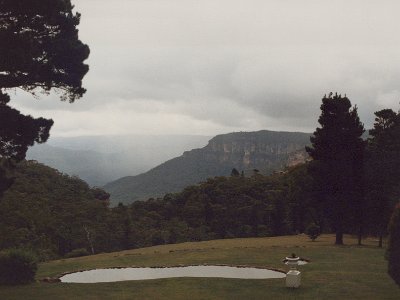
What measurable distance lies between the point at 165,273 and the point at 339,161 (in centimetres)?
1971

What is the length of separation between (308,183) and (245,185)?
94.5 ft

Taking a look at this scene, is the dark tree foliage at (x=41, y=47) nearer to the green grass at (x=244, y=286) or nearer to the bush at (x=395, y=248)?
the green grass at (x=244, y=286)

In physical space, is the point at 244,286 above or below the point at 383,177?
below

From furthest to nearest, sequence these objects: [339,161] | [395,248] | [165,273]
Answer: [339,161], [165,273], [395,248]

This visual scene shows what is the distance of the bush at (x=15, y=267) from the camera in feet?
66.0

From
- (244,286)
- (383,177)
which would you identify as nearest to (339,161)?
(383,177)

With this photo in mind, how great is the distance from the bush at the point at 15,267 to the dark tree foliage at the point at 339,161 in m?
25.3

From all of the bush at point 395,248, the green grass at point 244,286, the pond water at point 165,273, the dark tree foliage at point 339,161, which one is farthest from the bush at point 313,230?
the bush at point 395,248

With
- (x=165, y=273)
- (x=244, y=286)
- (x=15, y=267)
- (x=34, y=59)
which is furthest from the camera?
(x=165, y=273)

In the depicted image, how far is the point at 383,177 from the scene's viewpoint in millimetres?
35312

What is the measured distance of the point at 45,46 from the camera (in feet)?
57.0

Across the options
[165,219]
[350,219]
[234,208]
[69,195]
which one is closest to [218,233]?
[234,208]

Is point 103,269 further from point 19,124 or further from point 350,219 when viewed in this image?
point 350,219

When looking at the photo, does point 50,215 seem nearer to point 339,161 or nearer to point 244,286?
point 339,161
